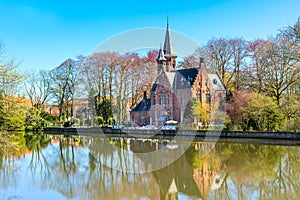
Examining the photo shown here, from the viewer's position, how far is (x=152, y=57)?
35.4 meters

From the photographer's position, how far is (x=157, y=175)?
34.3ft

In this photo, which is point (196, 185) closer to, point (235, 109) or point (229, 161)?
point (229, 161)

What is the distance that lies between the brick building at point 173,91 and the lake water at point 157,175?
14.6m

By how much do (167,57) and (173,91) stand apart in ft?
14.8

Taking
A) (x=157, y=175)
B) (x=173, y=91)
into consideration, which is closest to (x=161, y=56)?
(x=173, y=91)

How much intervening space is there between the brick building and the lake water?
1455 centimetres

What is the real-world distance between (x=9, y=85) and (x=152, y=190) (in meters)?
4.88

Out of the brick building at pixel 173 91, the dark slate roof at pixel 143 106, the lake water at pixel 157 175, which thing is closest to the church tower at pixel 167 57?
the brick building at pixel 173 91

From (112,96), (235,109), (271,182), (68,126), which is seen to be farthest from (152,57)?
(271,182)

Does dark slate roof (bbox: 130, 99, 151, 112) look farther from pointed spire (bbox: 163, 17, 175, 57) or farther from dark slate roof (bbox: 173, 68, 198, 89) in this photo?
pointed spire (bbox: 163, 17, 175, 57)

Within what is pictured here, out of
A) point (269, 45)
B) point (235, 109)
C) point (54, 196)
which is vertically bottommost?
point (54, 196)

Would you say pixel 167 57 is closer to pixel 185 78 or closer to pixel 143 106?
pixel 185 78

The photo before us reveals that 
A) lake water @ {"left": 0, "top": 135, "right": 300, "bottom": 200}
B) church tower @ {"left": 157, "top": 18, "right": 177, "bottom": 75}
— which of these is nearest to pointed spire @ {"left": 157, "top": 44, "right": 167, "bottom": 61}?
church tower @ {"left": 157, "top": 18, "right": 177, "bottom": 75}

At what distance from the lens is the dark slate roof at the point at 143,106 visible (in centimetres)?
3328
